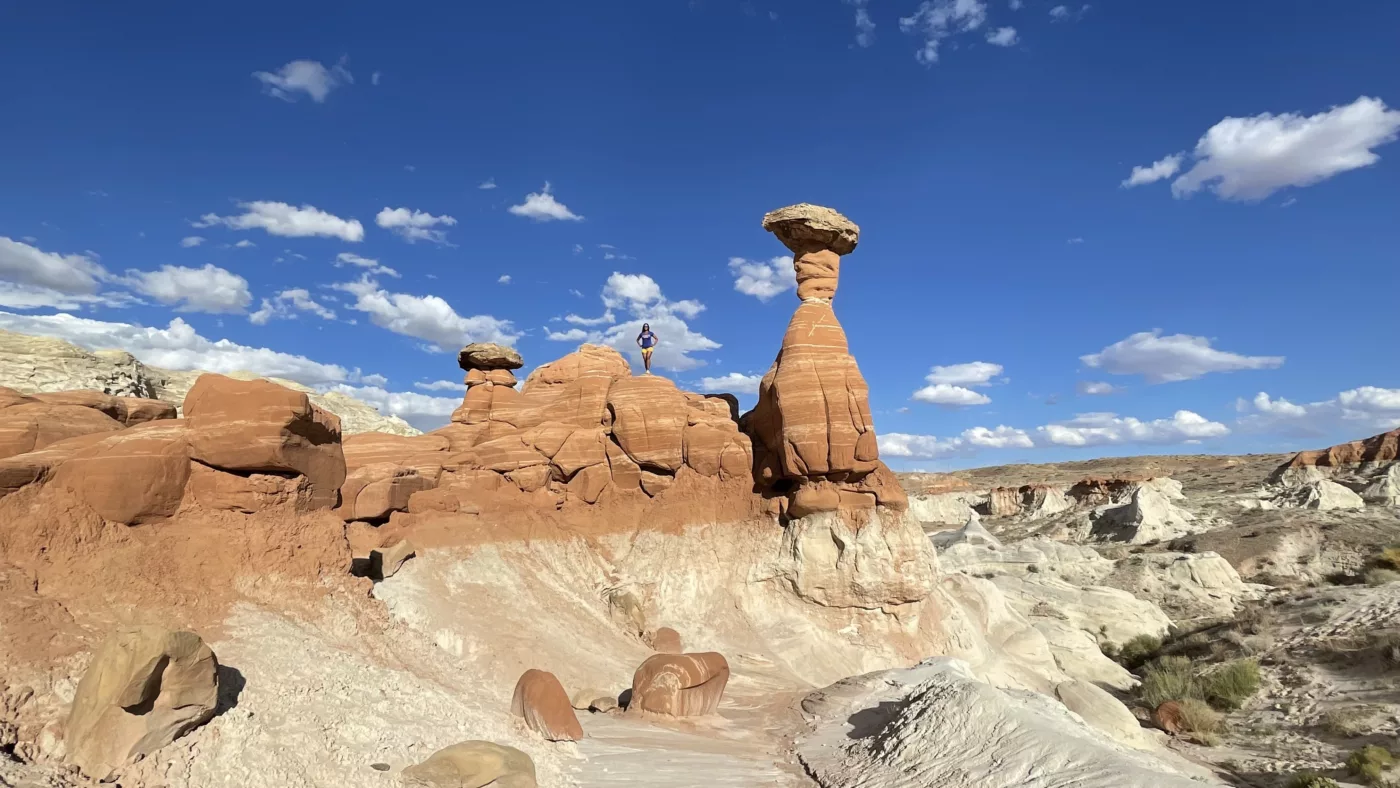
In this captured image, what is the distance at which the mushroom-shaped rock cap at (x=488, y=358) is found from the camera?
82.6 feet

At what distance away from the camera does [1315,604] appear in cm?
2611

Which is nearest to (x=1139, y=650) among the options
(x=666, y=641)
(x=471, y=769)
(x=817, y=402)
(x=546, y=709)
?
(x=817, y=402)

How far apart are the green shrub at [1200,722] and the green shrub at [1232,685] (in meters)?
1.66

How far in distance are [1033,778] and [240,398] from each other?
13.7 metres

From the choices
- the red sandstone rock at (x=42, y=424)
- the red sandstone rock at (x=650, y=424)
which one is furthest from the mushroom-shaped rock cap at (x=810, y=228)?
the red sandstone rock at (x=42, y=424)

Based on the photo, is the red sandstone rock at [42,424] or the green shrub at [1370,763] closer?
the red sandstone rock at [42,424]

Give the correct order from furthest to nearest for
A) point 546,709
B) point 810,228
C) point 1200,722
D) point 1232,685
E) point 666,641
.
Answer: point 810,228
point 1232,685
point 666,641
point 1200,722
point 546,709

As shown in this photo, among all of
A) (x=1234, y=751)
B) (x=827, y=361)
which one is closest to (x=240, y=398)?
(x=827, y=361)

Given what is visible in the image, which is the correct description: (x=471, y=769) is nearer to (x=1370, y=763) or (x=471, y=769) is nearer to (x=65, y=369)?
(x=1370, y=763)

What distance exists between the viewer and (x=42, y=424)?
38.5 feet

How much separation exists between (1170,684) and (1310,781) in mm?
8525

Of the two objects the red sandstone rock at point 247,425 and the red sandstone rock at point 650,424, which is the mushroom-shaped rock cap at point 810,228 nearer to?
the red sandstone rock at point 650,424

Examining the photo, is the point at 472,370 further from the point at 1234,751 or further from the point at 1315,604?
the point at 1315,604

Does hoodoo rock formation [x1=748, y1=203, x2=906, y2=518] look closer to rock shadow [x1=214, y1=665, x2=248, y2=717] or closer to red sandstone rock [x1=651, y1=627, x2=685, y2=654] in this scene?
red sandstone rock [x1=651, y1=627, x2=685, y2=654]
